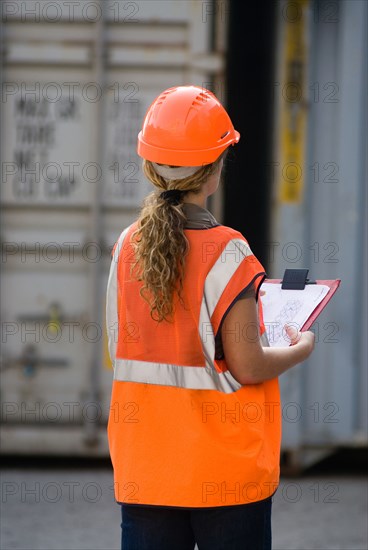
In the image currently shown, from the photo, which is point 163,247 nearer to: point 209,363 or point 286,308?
point 209,363

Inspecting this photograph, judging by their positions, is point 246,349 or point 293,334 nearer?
point 246,349

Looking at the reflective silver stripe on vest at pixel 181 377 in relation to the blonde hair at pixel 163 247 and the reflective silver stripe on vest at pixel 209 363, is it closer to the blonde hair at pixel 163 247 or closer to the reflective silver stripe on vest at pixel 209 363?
the reflective silver stripe on vest at pixel 209 363

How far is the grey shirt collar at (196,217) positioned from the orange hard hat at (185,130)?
0.10m

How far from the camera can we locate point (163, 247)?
2102 millimetres

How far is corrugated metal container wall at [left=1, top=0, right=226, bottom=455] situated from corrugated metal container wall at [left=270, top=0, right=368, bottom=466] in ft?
1.60

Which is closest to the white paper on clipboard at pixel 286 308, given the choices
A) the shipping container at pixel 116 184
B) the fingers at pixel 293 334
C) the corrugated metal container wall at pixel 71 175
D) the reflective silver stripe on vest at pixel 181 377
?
the fingers at pixel 293 334

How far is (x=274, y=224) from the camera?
5.19m

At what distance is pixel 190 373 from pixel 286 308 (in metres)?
0.38

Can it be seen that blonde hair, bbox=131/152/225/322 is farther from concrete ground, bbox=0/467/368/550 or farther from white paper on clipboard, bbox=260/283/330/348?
concrete ground, bbox=0/467/368/550

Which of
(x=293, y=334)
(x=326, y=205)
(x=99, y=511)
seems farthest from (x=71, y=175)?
(x=293, y=334)

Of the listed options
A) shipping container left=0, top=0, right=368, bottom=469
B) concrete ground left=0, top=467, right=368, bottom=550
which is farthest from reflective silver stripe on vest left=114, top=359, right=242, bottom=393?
shipping container left=0, top=0, right=368, bottom=469

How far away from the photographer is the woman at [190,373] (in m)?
2.10

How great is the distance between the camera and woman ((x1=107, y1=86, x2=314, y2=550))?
2.10m

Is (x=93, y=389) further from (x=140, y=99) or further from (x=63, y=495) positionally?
(x=140, y=99)
